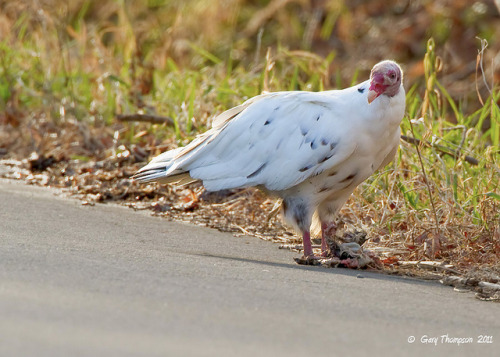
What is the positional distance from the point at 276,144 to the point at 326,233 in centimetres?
57

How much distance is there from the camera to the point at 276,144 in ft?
14.7

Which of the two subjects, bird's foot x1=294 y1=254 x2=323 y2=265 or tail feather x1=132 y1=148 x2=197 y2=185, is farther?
tail feather x1=132 y1=148 x2=197 y2=185

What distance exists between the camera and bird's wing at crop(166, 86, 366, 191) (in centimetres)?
433

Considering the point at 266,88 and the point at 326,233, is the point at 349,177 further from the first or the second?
the point at 266,88

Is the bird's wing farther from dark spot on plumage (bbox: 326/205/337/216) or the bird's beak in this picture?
dark spot on plumage (bbox: 326/205/337/216)

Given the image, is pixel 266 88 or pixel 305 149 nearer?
pixel 305 149

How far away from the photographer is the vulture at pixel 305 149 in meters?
4.32

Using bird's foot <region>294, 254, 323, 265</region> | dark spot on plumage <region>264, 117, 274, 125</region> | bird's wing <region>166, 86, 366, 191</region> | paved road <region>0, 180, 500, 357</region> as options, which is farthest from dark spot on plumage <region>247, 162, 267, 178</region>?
bird's foot <region>294, 254, 323, 265</region>

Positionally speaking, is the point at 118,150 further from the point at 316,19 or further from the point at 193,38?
the point at 316,19

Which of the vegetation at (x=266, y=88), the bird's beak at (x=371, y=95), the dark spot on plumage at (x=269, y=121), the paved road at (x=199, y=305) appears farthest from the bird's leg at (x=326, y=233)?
the bird's beak at (x=371, y=95)

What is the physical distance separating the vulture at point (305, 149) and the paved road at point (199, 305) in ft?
1.13

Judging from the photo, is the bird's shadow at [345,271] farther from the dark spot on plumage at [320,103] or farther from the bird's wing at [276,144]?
the dark spot on plumage at [320,103]

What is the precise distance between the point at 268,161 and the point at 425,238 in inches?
33.2

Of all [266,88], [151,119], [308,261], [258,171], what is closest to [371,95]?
[258,171]
